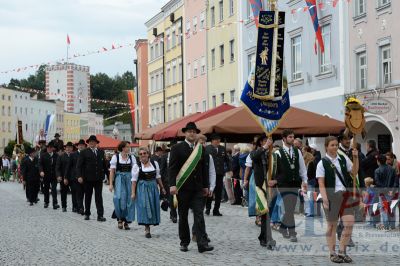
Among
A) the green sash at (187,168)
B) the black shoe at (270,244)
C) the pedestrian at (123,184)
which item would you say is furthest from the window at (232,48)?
the black shoe at (270,244)

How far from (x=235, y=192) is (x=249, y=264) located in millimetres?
14263

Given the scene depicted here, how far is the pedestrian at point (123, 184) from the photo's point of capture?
17.5m

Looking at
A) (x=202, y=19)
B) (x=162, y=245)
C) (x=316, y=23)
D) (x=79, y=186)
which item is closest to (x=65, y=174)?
(x=79, y=186)

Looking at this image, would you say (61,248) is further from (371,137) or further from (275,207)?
(371,137)

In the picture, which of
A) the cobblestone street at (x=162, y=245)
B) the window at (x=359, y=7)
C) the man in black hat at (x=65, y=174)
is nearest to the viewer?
the cobblestone street at (x=162, y=245)

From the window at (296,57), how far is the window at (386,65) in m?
7.47

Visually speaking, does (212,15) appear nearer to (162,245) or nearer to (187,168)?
(162,245)

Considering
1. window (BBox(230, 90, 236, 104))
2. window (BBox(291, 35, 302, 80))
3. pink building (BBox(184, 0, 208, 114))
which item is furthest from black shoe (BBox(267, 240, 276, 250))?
pink building (BBox(184, 0, 208, 114))

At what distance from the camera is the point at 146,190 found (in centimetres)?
1612

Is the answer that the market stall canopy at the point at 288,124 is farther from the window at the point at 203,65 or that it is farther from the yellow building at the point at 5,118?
the yellow building at the point at 5,118

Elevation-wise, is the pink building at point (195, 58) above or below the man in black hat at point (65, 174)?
above

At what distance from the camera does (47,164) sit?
25594 mm

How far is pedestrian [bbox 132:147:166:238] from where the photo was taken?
1586 centimetres

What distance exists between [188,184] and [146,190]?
9.20 feet
